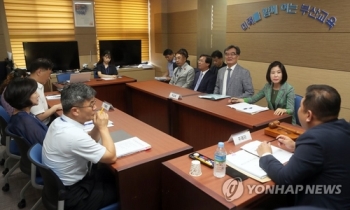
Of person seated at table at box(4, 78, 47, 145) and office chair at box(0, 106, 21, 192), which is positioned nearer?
person seated at table at box(4, 78, 47, 145)

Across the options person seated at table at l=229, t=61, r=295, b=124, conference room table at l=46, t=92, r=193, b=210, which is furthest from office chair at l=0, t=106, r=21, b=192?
person seated at table at l=229, t=61, r=295, b=124

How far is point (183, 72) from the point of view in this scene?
4.23 m

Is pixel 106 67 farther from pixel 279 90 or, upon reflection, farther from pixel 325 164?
pixel 325 164

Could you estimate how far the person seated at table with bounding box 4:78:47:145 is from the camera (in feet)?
6.38

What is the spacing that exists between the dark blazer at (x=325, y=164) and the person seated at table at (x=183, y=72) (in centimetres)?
302

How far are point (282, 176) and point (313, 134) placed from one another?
0.25 meters

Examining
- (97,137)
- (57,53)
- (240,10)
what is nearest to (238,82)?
(240,10)

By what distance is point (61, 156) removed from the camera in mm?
1501

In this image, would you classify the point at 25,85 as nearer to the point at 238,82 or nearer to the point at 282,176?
the point at 282,176

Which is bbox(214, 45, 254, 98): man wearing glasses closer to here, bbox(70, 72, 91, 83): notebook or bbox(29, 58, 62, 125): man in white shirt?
bbox(29, 58, 62, 125): man in white shirt

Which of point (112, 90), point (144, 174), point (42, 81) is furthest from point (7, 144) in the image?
point (112, 90)

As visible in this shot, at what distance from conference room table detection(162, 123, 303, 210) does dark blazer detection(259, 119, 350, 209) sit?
20cm

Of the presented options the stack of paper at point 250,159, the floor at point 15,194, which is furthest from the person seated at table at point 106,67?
the stack of paper at point 250,159

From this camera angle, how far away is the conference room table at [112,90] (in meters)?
4.40
